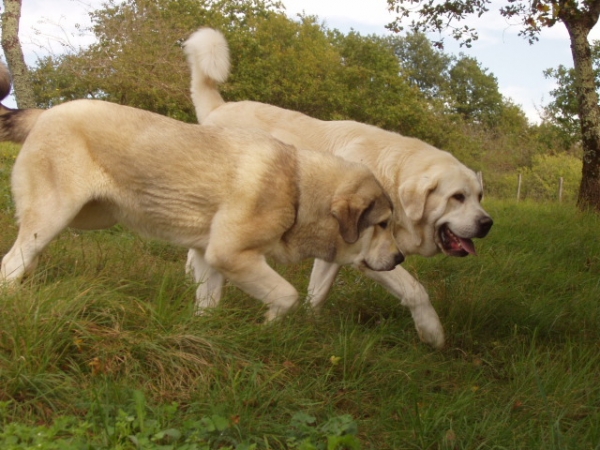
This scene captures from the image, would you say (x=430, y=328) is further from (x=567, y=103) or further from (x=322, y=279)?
(x=567, y=103)

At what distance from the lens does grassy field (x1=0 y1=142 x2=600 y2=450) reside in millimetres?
2908

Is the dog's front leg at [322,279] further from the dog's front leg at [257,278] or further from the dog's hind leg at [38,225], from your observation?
the dog's hind leg at [38,225]

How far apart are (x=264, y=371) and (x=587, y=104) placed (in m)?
8.86

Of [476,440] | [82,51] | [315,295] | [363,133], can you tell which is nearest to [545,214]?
[363,133]

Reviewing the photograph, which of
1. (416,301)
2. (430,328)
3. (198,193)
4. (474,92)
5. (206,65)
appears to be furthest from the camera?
(474,92)

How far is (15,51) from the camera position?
9.28m

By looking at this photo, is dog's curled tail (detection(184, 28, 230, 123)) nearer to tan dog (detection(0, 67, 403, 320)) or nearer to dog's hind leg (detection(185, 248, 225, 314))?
tan dog (detection(0, 67, 403, 320))

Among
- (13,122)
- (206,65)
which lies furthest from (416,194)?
(13,122)

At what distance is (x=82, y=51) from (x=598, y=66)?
35.3 feet

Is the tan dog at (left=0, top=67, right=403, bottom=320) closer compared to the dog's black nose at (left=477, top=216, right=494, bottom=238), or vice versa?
the tan dog at (left=0, top=67, right=403, bottom=320)

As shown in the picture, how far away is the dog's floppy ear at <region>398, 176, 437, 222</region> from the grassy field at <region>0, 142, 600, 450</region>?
68 cm

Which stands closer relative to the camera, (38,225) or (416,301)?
(38,225)

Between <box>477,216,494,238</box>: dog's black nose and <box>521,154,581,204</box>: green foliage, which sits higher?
<box>477,216,494,238</box>: dog's black nose

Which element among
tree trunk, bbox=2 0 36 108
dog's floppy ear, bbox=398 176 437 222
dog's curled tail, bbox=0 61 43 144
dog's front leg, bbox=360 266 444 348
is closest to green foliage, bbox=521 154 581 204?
tree trunk, bbox=2 0 36 108
